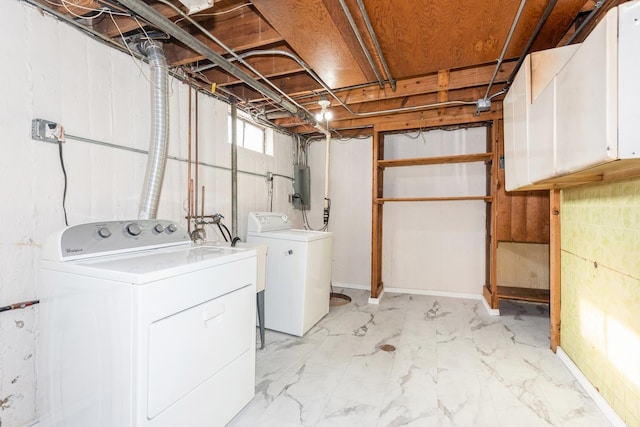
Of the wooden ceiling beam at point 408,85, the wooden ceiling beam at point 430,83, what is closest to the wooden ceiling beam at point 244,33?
the wooden ceiling beam at point 408,85

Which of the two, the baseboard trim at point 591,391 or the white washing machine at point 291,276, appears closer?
the baseboard trim at point 591,391

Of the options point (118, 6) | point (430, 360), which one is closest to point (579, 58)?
point (430, 360)

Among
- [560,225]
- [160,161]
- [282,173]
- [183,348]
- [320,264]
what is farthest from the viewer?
[282,173]

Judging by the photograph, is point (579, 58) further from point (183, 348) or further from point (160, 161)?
point (160, 161)

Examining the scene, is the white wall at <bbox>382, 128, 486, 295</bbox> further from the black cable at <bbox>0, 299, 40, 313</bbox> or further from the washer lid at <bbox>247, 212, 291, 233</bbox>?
the black cable at <bbox>0, 299, 40, 313</bbox>

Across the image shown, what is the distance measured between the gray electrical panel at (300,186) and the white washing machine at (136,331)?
257cm

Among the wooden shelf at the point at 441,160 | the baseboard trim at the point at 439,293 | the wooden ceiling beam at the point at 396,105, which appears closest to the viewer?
the wooden ceiling beam at the point at 396,105

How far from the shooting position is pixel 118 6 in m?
1.54

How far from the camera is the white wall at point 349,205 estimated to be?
164 inches

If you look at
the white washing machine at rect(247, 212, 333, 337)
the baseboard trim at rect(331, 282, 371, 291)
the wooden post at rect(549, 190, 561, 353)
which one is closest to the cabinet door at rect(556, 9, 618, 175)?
the wooden post at rect(549, 190, 561, 353)

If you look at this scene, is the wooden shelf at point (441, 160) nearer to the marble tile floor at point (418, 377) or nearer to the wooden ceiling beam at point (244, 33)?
the marble tile floor at point (418, 377)

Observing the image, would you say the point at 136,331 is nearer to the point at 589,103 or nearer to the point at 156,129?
the point at 156,129

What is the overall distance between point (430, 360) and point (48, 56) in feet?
10.0

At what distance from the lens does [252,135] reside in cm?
340
